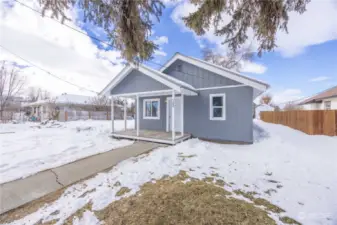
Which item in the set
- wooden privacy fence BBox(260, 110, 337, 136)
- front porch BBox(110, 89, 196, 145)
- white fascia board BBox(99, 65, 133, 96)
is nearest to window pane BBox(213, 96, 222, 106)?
front porch BBox(110, 89, 196, 145)

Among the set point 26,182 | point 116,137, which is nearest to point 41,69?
point 116,137

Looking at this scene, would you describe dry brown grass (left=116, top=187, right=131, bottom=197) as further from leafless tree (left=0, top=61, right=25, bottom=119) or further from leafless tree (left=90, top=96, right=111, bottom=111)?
leafless tree (left=90, top=96, right=111, bottom=111)

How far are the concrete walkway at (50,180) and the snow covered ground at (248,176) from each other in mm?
420

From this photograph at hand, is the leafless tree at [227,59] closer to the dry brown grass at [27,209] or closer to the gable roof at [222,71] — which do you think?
the gable roof at [222,71]

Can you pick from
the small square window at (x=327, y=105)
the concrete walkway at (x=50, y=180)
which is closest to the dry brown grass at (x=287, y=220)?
the concrete walkway at (x=50, y=180)

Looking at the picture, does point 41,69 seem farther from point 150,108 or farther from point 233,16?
point 233,16

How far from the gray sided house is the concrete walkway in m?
2.96

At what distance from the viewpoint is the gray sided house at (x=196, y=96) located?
7.30 m

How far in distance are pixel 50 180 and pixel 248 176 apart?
16.2ft

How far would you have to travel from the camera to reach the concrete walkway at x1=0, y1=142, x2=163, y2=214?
3.19 meters

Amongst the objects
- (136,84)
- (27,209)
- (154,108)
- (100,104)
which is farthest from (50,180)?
(100,104)

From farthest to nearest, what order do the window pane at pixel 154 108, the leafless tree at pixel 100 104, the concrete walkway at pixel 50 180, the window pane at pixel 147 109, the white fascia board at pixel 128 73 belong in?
the leafless tree at pixel 100 104 < the window pane at pixel 147 109 < the window pane at pixel 154 108 < the white fascia board at pixel 128 73 < the concrete walkway at pixel 50 180

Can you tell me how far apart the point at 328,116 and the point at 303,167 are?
5993 mm

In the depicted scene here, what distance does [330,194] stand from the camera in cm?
314
